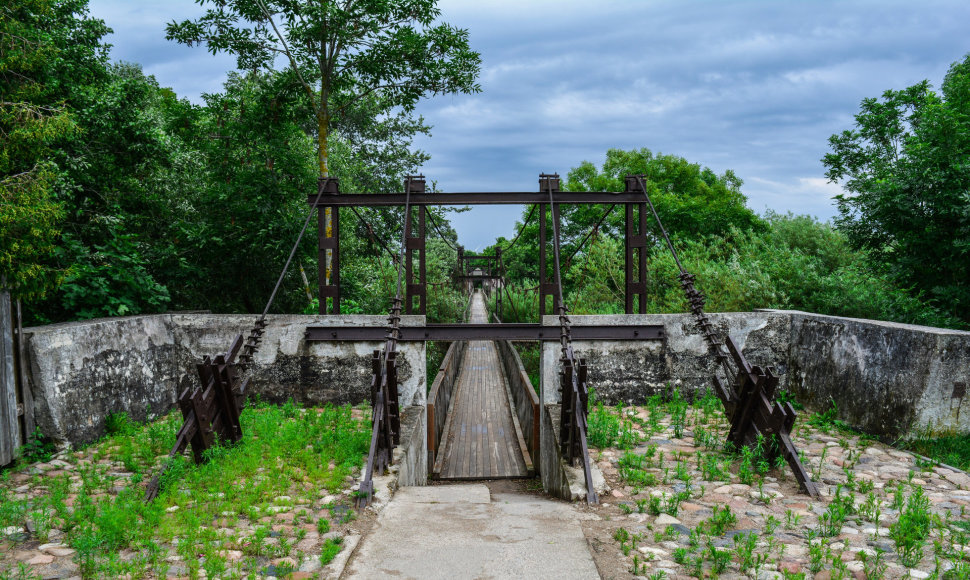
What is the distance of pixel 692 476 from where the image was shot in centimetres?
471

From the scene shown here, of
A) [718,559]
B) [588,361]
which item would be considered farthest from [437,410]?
[718,559]

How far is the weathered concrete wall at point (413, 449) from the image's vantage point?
5.38 meters

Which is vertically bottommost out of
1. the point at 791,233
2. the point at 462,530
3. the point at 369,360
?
the point at 462,530

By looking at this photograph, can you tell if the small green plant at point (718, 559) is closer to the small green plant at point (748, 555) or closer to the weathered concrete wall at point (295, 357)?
the small green plant at point (748, 555)

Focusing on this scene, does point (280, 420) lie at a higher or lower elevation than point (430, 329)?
lower

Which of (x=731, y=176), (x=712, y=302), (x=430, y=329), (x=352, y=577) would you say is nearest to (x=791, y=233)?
(x=712, y=302)

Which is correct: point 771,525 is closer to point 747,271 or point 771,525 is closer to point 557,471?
point 557,471

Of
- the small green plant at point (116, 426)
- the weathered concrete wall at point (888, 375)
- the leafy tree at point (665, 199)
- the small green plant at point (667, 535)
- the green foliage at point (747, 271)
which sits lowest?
the small green plant at point (667, 535)

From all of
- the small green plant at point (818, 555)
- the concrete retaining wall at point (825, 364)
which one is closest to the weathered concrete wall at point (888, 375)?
the concrete retaining wall at point (825, 364)

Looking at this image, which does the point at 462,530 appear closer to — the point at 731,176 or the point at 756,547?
the point at 756,547

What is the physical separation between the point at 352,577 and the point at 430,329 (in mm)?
3998

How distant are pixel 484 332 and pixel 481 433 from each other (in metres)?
3.98

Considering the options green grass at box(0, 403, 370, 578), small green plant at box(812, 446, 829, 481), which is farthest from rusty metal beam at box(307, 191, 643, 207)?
small green plant at box(812, 446, 829, 481)

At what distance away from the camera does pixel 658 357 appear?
728 cm
